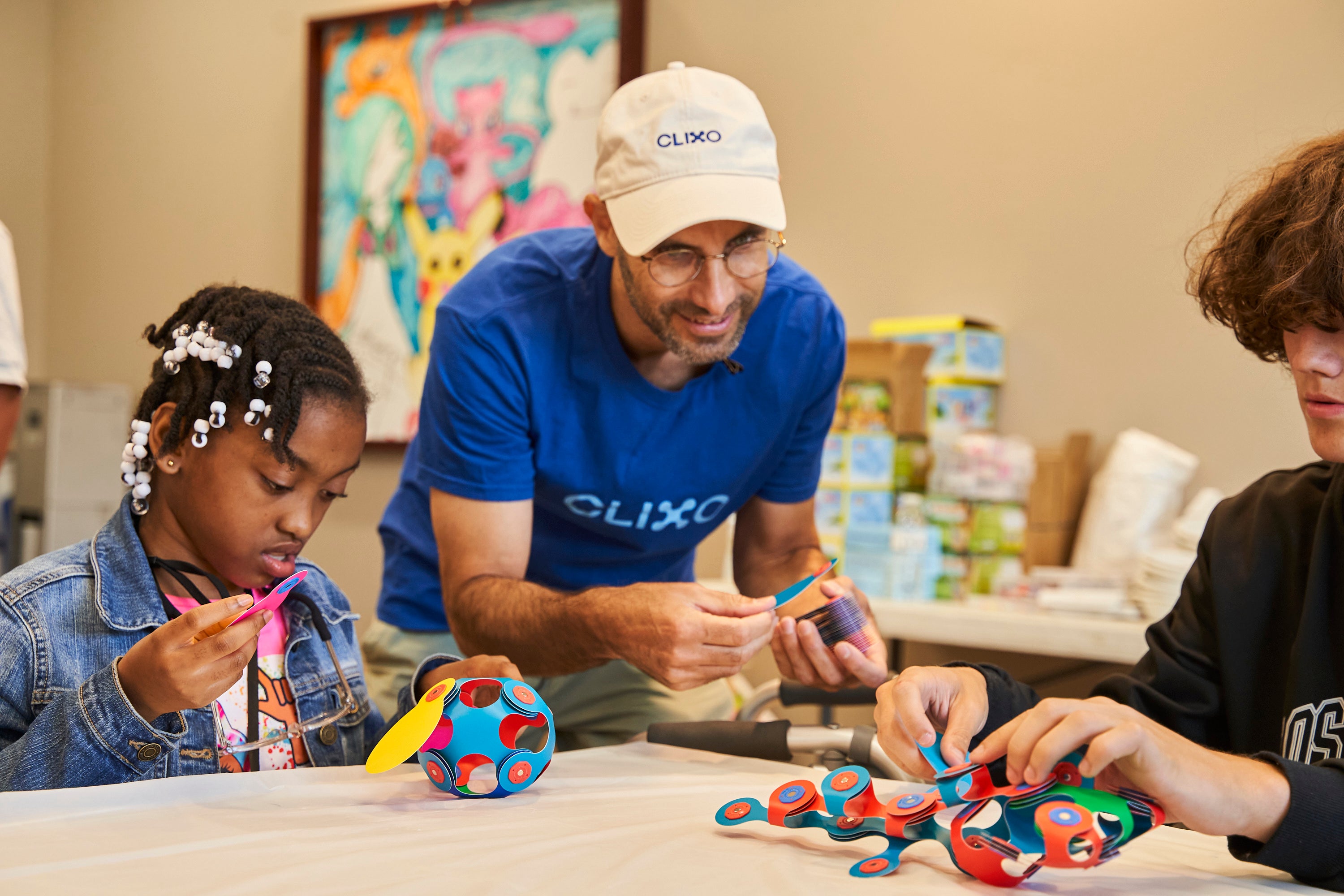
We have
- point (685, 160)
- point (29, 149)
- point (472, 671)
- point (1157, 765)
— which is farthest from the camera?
point (29, 149)

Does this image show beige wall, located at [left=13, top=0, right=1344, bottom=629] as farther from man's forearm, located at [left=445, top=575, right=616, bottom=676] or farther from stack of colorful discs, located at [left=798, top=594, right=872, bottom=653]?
man's forearm, located at [left=445, top=575, right=616, bottom=676]

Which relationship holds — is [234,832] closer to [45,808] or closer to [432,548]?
[45,808]

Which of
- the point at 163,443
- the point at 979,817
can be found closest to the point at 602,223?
the point at 163,443

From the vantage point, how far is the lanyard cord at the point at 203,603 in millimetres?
1259

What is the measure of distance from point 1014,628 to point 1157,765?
162cm

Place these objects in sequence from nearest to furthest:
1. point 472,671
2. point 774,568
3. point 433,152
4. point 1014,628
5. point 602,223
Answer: point 472,671 < point 602,223 < point 774,568 < point 1014,628 < point 433,152

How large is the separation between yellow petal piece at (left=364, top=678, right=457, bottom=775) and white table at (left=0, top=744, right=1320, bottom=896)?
4cm

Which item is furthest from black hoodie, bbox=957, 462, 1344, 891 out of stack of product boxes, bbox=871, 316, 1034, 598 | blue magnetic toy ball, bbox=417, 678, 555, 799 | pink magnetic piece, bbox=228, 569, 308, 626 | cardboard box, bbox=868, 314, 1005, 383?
cardboard box, bbox=868, 314, 1005, 383

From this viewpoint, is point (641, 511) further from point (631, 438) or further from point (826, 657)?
point (826, 657)

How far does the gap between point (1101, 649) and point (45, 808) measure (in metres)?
1.93

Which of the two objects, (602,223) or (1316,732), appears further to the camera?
(602,223)

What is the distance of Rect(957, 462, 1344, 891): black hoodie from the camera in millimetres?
1121

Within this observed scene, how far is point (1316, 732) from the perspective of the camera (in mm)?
1094

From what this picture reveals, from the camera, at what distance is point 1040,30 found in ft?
9.34
